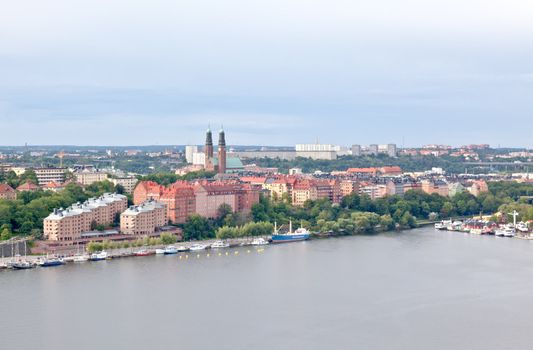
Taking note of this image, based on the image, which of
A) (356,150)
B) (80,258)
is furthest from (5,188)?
(356,150)

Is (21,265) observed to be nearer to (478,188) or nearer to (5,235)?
(5,235)

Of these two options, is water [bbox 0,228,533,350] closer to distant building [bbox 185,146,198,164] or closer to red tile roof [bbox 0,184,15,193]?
red tile roof [bbox 0,184,15,193]

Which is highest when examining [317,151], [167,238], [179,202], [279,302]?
[317,151]

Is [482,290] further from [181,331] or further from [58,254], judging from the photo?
[58,254]

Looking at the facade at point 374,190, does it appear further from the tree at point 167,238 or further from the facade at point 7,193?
the facade at point 7,193

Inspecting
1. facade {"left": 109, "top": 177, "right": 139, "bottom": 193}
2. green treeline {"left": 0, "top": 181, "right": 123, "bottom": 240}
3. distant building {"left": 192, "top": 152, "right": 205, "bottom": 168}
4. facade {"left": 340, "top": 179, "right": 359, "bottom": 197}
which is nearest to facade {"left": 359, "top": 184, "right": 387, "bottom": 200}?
facade {"left": 340, "top": 179, "right": 359, "bottom": 197}

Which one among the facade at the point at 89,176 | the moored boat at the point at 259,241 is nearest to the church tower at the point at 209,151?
the facade at the point at 89,176
